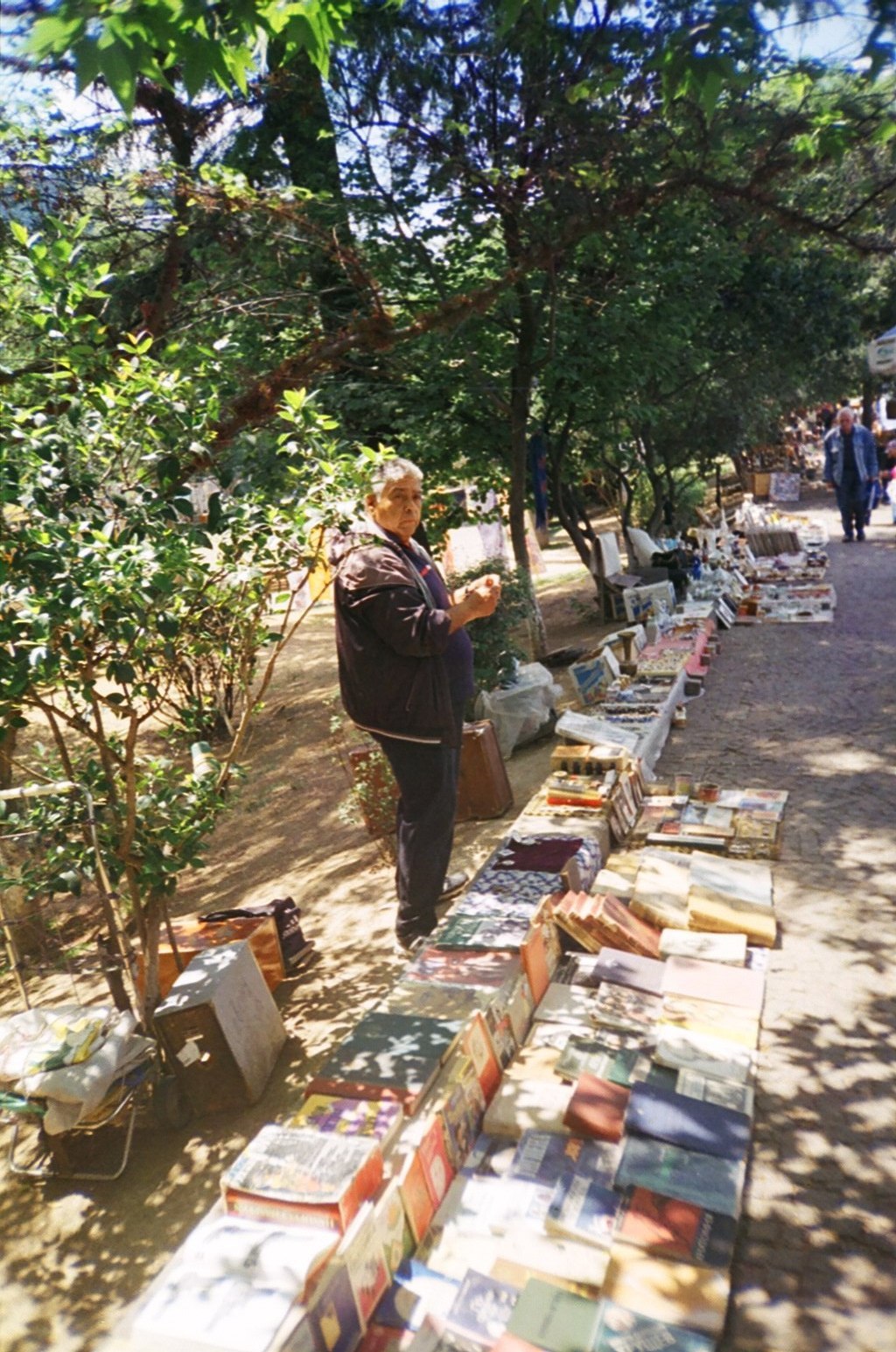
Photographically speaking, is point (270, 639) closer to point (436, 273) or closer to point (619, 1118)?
point (619, 1118)

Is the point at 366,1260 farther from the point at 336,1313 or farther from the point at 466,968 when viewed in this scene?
the point at 466,968

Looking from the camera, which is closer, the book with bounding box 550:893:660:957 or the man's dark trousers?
the book with bounding box 550:893:660:957

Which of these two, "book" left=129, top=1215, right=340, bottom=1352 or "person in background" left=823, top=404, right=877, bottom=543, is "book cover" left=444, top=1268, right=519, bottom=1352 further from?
"person in background" left=823, top=404, right=877, bottom=543

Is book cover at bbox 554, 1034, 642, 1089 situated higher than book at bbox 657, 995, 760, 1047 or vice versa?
book cover at bbox 554, 1034, 642, 1089

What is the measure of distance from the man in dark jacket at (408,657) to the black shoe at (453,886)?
0.46m

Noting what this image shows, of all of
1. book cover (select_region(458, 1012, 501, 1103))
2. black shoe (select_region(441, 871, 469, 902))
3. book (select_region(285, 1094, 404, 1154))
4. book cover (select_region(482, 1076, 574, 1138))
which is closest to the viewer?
book (select_region(285, 1094, 404, 1154))

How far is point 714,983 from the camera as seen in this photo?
141 inches

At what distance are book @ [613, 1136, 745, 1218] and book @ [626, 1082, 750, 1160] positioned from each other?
0.03 metres

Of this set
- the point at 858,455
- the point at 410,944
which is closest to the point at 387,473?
the point at 410,944

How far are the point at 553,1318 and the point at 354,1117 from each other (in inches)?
29.2

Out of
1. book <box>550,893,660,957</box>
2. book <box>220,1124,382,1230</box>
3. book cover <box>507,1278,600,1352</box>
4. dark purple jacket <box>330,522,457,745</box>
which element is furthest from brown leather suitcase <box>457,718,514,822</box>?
book cover <box>507,1278,600,1352</box>

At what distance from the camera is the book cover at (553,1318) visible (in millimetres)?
2217

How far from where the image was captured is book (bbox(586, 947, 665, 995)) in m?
3.56

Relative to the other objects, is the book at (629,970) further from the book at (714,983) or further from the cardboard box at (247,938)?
the cardboard box at (247,938)
